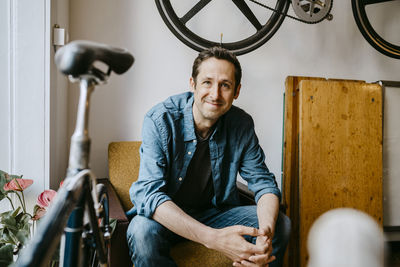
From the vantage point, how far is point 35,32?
1.20m

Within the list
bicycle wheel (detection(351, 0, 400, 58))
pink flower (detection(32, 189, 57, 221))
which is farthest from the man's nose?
bicycle wheel (detection(351, 0, 400, 58))

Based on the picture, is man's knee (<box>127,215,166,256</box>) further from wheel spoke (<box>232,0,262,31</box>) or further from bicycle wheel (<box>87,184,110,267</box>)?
wheel spoke (<box>232,0,262,31</box>)

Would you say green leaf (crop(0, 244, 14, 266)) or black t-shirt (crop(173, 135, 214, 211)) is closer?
green leaf (crop(0, 244, 14, 266))

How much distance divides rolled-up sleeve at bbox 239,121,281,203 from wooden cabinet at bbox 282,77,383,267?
471mm

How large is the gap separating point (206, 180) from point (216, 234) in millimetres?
369

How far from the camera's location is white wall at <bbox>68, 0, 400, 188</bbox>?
5.81 feet

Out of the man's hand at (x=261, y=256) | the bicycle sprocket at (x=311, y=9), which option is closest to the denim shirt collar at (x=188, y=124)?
the man's hand at (x=261, y=256)

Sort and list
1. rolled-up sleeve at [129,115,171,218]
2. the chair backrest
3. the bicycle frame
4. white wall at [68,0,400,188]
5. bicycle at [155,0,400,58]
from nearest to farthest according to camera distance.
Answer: the bicycle frame
rolled-up sleeve at [129,115,171,218]
the chair backrest
bicycle at [155,0,400,58]
white wall at [68,0,400,188]

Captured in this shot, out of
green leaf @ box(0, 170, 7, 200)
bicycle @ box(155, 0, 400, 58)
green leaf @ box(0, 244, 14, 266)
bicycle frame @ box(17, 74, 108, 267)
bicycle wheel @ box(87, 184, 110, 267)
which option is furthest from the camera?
bicycle @ box(155, 0, 400, 58)

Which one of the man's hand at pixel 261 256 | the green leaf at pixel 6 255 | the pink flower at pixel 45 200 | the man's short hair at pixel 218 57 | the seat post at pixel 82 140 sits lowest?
the man's hand at pixel 261 256

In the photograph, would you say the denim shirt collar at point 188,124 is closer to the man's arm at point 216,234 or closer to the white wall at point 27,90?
the man's arm at point 216,234

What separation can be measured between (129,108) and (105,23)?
0.57 metres

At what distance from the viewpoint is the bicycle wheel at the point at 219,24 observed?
1672 millimetres

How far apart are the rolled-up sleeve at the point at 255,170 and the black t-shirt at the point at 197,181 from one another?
0.63 ft
